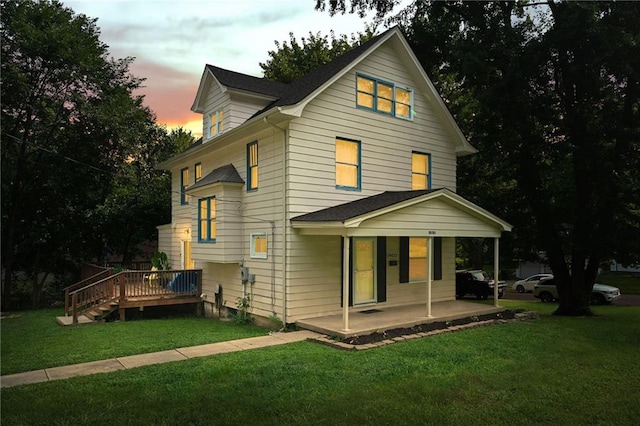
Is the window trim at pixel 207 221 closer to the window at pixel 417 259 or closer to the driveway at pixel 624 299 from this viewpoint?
the window at pixel 417 259

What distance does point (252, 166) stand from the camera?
12703mm

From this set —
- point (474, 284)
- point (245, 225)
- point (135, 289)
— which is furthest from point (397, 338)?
point (474, 284)

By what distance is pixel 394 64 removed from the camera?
535 inches

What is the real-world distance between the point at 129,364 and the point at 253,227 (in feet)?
18.3

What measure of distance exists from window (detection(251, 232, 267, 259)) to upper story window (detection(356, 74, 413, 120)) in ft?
16.2

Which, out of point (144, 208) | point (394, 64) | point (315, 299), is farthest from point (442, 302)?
point (144, 208)

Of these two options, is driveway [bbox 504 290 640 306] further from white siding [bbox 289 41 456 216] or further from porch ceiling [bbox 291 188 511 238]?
porch ceiling [bbox 291 188 511 238]

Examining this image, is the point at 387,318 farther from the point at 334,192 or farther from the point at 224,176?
the point at 224,176

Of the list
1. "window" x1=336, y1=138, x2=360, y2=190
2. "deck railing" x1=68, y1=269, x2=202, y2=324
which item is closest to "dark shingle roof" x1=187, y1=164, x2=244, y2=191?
"window" x1=336, y1=138, x2=360, y2=190

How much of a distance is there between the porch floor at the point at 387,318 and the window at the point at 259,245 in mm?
2354

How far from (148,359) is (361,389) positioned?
435 cm

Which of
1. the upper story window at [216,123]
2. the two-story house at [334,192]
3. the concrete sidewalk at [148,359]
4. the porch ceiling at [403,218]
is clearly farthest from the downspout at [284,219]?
the upper story window at [216,123]

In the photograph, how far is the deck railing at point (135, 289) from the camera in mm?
13008

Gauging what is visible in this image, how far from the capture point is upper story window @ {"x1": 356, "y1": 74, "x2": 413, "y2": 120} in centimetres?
1273
